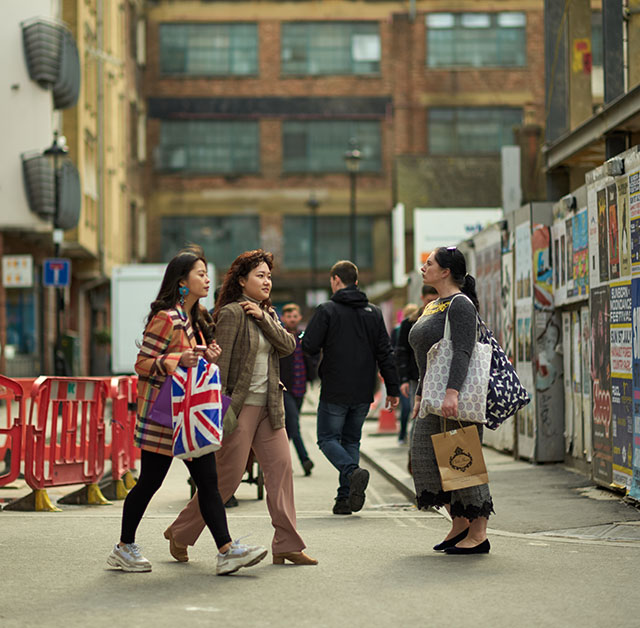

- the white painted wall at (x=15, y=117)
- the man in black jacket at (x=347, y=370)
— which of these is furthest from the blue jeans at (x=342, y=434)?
the white painted wall at (x=15, y=117)

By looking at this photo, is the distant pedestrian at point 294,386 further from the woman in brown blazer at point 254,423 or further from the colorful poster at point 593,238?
the woman in brown blazer at point 254,423

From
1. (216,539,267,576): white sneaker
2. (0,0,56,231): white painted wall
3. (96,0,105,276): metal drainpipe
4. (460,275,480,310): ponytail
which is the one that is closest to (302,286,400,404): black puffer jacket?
(460,275,480,310): ponytail

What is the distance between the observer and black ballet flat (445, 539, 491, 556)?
27.2 ft

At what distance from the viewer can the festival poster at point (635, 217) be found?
401 inches

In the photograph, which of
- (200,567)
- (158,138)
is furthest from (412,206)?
(200,567)

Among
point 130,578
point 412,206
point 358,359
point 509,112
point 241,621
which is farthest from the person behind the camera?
point 509,112

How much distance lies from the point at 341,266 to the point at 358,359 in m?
0.78

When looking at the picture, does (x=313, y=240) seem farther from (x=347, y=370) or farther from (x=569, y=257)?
(x=347, y=370)

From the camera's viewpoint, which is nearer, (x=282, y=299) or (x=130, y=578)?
(x=130, y=578)

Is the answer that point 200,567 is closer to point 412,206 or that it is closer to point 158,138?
point 412,206

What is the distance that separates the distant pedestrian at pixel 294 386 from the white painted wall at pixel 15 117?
1921 centimetres

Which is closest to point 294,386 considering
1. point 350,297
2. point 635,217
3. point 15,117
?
point 350,297

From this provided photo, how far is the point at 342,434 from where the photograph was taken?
1101 cm

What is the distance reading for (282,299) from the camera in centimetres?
5734
